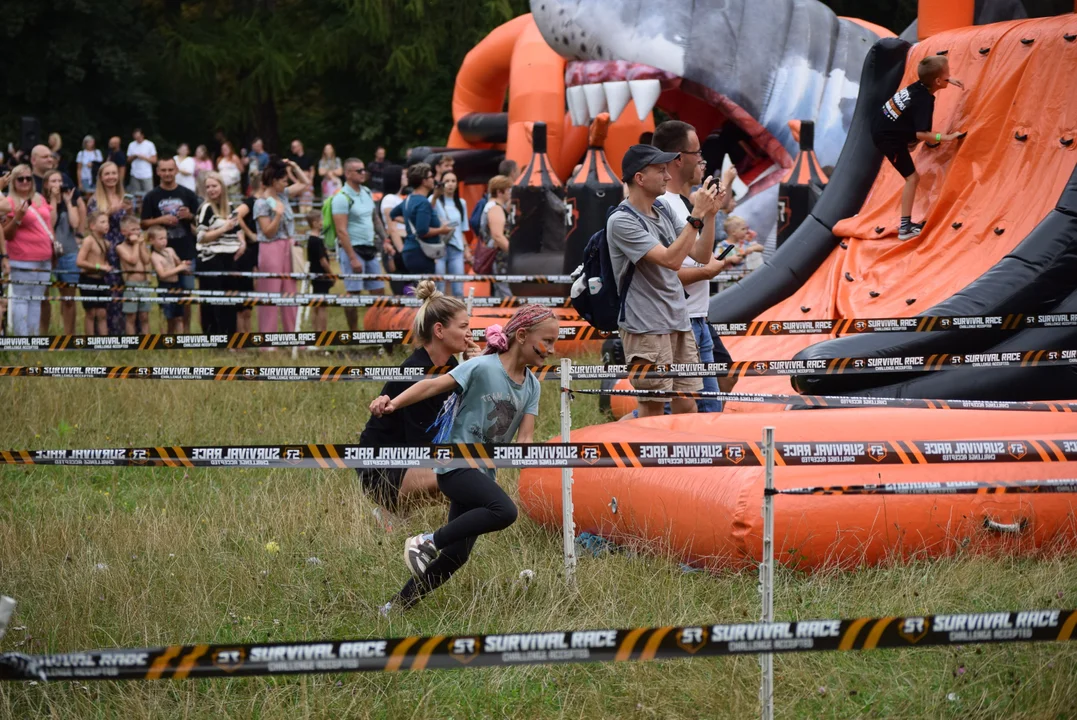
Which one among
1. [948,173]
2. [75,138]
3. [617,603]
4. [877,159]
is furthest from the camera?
[75,138]

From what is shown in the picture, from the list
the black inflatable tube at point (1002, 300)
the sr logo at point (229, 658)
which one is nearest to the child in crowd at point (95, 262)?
the black inflatable tube at point (1002, 300)

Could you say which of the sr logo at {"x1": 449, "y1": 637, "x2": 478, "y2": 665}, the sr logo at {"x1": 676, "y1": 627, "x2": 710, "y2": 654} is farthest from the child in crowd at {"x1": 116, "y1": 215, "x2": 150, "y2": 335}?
the sr logo at {"x1": 676, "y1": 627, "x2": 710, "y2": 654}

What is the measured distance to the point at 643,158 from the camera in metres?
6.24

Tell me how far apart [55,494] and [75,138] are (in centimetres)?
3019

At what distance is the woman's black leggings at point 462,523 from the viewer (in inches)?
202

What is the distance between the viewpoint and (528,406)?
5.42 meters

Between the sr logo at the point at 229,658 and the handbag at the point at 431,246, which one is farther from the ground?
the sr logo at the point at 229,658

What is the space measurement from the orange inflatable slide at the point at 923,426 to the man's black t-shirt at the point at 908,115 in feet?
0.56

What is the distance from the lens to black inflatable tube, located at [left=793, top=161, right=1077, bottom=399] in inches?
301

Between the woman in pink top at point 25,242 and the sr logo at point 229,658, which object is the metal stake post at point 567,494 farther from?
the woman in pink top at point 25,242

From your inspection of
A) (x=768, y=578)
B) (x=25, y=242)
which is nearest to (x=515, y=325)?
(x=768, y=578)

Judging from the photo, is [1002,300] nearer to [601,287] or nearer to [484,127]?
[601,287]

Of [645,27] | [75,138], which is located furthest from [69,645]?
[75,138]

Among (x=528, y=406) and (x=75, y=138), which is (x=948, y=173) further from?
(x=75, y=138)
